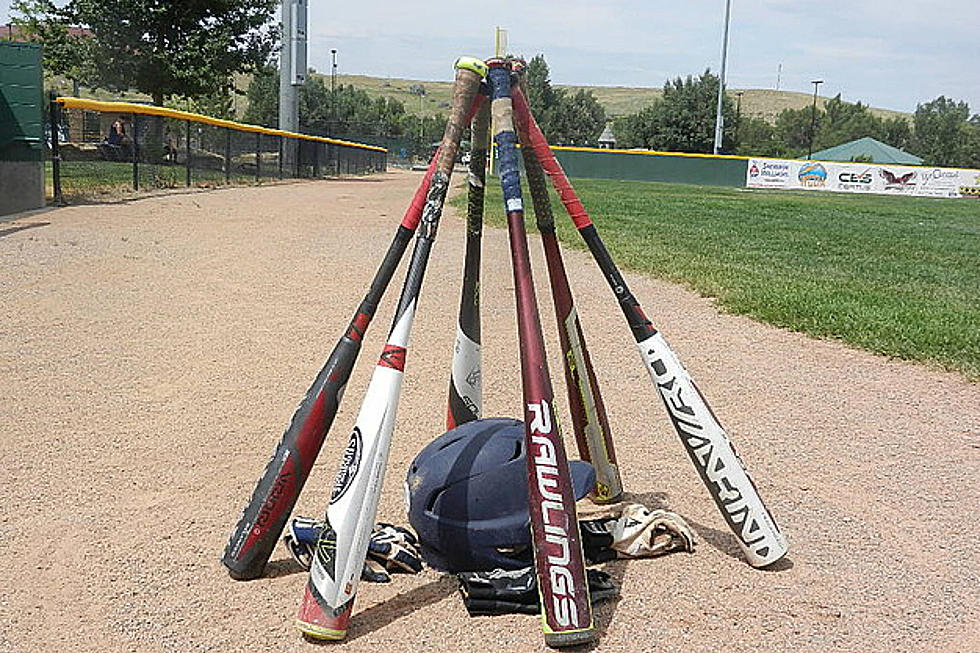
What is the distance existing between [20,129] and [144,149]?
5.21 meters

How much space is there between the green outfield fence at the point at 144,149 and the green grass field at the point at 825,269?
6.69 metres

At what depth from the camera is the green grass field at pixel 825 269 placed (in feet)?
27.8

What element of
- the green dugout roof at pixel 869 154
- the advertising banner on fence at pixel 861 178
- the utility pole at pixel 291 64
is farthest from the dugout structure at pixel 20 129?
the green dugout roof at pixel 869 154

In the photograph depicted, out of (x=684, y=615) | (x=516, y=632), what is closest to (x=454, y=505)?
(x=516, y=632)

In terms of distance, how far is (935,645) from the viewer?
10.8ft

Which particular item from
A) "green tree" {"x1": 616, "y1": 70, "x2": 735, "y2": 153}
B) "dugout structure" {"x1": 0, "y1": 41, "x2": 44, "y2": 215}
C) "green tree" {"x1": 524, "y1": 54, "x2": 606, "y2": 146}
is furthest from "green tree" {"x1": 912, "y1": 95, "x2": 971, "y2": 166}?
"dugout structure" {"x1": 0, "y1": 41, "x2": 44, "y2": 215}

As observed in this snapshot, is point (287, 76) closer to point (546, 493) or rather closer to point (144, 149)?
point (144, 149)

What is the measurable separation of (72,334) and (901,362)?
6.14 m

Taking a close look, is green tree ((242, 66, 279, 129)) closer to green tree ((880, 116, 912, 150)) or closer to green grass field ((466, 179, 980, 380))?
green grass field ((466, 179, 980, 380))

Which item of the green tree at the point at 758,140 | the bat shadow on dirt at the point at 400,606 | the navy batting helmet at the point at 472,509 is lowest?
the bat shadow on dirt at the point at 400,606

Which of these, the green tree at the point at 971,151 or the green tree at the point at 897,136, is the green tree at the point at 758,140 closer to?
the green tree at the point at 897,136

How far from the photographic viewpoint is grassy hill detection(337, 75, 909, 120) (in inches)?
5960

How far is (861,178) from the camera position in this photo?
5412 cm

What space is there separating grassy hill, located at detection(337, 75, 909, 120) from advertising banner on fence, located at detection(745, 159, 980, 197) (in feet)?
283
